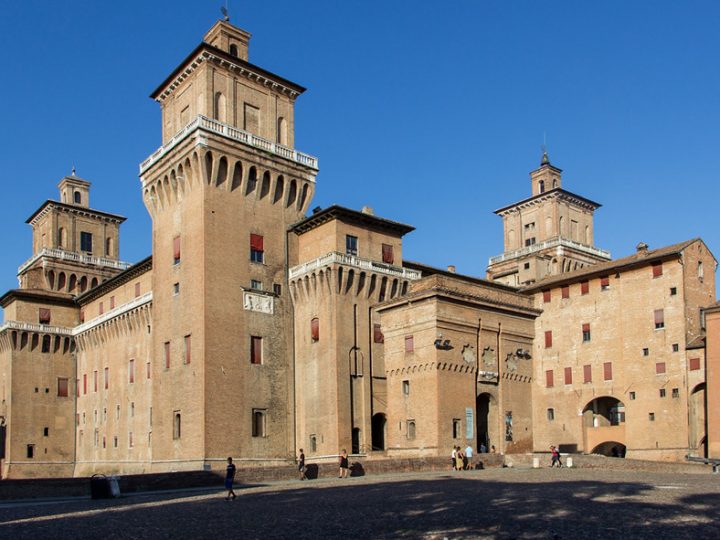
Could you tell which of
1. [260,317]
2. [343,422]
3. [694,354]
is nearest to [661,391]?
[694,354]

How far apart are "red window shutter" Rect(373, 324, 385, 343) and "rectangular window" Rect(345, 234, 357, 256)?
186 inches

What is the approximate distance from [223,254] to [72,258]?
3151 cm

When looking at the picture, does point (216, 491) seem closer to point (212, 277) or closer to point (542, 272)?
point (212, 277)

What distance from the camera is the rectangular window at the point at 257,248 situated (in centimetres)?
5097

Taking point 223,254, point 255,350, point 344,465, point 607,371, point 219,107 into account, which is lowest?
point 344,465

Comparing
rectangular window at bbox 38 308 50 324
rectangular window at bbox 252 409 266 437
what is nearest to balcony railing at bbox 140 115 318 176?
rectangular window at bbox 252 409 266 437

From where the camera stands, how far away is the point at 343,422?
156ft

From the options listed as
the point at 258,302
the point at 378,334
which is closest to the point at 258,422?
the point at 258,302

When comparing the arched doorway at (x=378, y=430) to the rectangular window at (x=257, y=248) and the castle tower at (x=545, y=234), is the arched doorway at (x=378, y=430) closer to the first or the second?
the rectangular window at (x=257, y=248)

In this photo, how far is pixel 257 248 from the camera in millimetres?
51219

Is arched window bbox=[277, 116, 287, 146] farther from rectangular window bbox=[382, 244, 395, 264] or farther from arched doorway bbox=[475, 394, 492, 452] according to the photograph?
arched doorway bbox=[475, 394, 492, 452]

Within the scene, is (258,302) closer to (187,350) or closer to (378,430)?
(187,350)

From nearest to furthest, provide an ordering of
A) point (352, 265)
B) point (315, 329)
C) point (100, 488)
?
1. point (100, 488)
2. point (352, 265)
3. point (315, 329)

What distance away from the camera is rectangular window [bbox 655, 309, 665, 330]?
5769 centimetres
